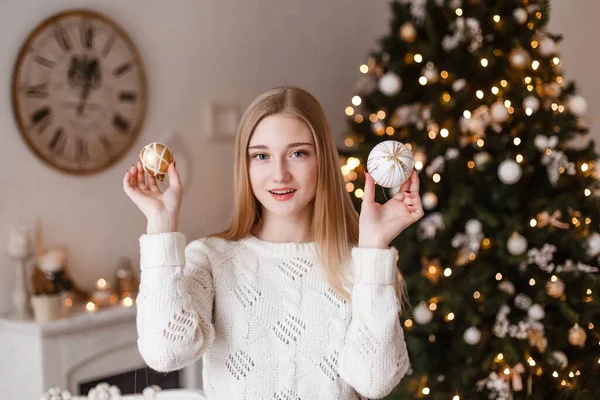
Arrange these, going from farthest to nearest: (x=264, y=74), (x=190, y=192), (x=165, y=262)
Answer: (x=264, y=74), (x=190, y=192), (x=165, y=262)

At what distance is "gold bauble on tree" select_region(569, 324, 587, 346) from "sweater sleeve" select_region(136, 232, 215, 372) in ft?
6.44

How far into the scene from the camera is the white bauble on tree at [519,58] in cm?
293

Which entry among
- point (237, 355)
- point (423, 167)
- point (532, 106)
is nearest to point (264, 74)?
point (423, 167)

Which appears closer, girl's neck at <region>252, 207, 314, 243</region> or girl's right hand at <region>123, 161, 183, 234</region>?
girl's right hand at <region>123, 161, 183, 234</region>

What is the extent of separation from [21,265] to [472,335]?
1835 mm

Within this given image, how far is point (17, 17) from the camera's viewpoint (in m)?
2.94

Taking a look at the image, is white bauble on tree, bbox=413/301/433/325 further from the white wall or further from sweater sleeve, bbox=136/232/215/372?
sweater sleeve, bbox=136/232/215/372

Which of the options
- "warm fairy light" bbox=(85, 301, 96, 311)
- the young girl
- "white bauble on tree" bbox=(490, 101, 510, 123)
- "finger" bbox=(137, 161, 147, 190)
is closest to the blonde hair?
the young girl

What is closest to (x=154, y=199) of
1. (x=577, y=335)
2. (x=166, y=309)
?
(x=166, y=309)

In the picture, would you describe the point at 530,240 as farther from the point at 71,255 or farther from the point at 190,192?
the point at 71,255

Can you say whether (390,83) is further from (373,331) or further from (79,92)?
(373,331)

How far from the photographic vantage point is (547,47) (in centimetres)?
297

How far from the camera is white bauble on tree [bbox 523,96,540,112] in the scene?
2867mm

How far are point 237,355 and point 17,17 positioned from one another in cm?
209
